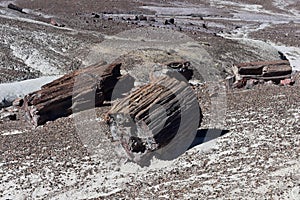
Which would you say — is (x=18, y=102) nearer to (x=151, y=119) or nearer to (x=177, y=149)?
(x=177, y=149)

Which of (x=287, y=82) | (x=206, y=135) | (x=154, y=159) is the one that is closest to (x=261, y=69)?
(x=287, y=82)

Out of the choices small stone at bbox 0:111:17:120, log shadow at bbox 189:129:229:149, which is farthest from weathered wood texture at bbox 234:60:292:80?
small stone at bbox 0:111:17:120

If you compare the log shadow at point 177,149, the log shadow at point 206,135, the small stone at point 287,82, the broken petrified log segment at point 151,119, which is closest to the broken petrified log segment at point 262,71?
the small stone at point 287,82

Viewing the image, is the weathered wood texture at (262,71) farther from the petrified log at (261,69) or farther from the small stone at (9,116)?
the small stone at (9,116)

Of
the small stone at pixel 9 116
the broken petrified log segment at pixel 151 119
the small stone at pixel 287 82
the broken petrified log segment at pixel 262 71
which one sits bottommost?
the small stone at pixel 9 116

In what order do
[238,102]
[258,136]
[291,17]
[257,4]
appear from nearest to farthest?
1. [258,136]
2. [238,102]
3. [291,17]
4. [257,4]

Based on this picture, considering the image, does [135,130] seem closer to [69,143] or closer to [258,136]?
[69,143]

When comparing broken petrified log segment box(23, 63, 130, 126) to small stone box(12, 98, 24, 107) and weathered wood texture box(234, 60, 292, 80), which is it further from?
weathered wood texture box(234, 60, 292, 80)

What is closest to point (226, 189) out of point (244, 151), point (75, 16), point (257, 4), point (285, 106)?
point (244, 151)
